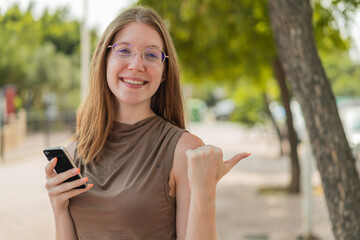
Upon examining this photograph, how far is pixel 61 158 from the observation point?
1818 millimetres

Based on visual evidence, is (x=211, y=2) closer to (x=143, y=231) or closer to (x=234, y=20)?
(x=234, y=20)

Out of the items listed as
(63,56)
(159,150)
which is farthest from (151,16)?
(63,56)

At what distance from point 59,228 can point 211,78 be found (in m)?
9.33

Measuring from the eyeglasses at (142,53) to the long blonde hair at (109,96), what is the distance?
59 mm

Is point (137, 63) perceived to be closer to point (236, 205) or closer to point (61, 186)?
point (61, 186)

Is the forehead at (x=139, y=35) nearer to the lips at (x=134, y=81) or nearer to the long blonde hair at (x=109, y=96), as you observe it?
the long blonde hair at (x=109, y=96)

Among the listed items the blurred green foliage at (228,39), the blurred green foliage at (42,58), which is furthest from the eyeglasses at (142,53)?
the blurred green foliage at (42,58)

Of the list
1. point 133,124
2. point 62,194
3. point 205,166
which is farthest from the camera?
point 133,124

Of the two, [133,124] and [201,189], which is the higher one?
[133,124]

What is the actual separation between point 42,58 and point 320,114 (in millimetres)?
22284

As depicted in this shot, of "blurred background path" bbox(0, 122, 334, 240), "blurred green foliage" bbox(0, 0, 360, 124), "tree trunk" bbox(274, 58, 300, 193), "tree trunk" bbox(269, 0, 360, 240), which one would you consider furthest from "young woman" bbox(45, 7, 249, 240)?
"tree trunk" bbox(274, 58, 300, 193)

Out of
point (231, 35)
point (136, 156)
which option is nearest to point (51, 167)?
point (136, 156)

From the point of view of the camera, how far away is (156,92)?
7.01 feet

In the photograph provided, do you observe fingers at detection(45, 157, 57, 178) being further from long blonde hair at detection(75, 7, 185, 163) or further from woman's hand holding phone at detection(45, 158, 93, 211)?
long blonde hair at detection(75, 7, 185, 163)
